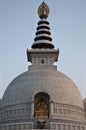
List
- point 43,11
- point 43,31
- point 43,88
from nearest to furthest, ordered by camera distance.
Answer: point 43,88 < point 43,31 < point 43,11

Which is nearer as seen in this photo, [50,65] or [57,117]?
[57,117]

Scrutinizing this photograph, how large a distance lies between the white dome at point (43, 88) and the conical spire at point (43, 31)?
8.65m

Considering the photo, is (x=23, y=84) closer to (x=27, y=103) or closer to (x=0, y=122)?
(x=27, y=103)

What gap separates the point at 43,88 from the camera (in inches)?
2249

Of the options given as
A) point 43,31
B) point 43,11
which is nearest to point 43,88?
point 43,31

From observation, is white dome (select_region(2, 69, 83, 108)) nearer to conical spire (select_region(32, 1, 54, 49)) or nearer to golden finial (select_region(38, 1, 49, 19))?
conical spire (select_region(32, 1, 54, 49))

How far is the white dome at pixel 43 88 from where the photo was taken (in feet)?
186

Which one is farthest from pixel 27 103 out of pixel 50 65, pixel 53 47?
pixel 53 47

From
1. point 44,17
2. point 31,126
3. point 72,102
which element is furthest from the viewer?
point 44,17

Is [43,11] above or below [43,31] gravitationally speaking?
above

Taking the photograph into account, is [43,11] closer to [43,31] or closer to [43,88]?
[43,31]

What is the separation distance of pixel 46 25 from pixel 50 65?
38.2 feet

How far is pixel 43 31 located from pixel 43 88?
57.8 feet

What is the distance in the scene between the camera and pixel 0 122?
57625 mm
